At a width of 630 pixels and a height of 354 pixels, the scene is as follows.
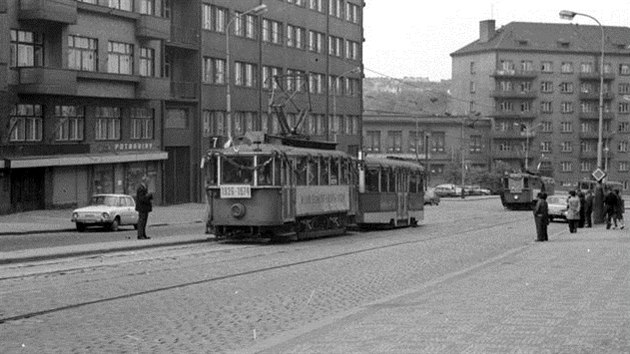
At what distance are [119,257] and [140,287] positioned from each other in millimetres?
7554

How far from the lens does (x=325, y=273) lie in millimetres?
23281

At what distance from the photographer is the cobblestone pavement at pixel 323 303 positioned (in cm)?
1279

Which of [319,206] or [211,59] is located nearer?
[319,206]

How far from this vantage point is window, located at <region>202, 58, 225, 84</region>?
70875 millimetres

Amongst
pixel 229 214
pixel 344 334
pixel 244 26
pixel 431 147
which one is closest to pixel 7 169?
pixel 229 214

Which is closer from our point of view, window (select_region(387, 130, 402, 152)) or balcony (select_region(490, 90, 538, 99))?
window (select_region(387, 130, 402, 152))

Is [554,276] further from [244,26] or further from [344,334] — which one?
[244,26]

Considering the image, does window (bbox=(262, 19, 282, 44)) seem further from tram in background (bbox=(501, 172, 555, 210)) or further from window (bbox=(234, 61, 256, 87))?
tram in background (bbox=(501, 172, 555, 210))

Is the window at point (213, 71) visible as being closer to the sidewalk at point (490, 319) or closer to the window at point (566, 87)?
the sidewalk at point (490, 319)

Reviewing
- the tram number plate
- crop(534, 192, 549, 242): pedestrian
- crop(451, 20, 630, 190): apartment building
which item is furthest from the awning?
crop(451, 20, 630, 190): apartment building

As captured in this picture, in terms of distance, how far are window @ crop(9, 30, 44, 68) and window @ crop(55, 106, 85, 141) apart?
2.74 meters

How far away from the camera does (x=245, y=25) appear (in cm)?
7581

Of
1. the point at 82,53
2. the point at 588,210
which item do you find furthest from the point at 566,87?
the point at 82,53

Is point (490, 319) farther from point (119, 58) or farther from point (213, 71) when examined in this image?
point (213, 71)
